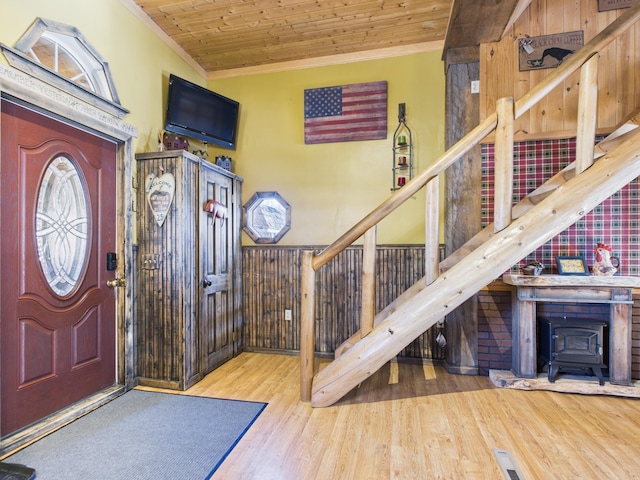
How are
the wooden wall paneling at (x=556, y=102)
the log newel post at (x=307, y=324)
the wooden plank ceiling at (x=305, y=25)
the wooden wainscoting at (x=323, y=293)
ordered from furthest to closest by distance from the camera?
the wooden wainscoting at (x=323, y=293), the wooden wall paneling at (x=556, y=102), the wooden plank ceiling at (x=305, y=25), the log newel post at (x=307, y=324)

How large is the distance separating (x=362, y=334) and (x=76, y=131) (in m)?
2.61

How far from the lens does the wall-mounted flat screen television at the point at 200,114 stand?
3291 mm

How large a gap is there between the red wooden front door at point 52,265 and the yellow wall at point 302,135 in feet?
2.26

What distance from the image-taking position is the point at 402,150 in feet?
11.6

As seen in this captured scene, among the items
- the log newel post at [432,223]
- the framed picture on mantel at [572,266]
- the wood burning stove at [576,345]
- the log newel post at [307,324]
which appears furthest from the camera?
the framed picture on mantel at [572,266]

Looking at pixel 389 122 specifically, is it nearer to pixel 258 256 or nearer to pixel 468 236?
pixel 468 236

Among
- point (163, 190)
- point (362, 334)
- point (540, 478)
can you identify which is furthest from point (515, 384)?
point (163, 190)

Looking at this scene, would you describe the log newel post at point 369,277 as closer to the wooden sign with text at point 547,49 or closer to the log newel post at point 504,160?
the log newel post at point 504,160

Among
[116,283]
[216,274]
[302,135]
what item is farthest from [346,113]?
[116,283]

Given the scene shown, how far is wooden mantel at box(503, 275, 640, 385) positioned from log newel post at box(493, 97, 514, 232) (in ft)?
2.33

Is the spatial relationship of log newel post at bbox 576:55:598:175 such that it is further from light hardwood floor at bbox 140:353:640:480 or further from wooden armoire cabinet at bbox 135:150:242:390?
wooden armoire cabinet at bbox 135:150:242:390

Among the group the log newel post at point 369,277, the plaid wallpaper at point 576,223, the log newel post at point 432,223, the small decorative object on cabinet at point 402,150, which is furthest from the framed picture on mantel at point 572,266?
the log newel post at point 369,277

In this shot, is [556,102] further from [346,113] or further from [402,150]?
[346,113]

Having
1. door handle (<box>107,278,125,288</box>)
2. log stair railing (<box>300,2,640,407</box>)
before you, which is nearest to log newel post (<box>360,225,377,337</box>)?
log stair railing (<box>300,2,640,407</box>)
